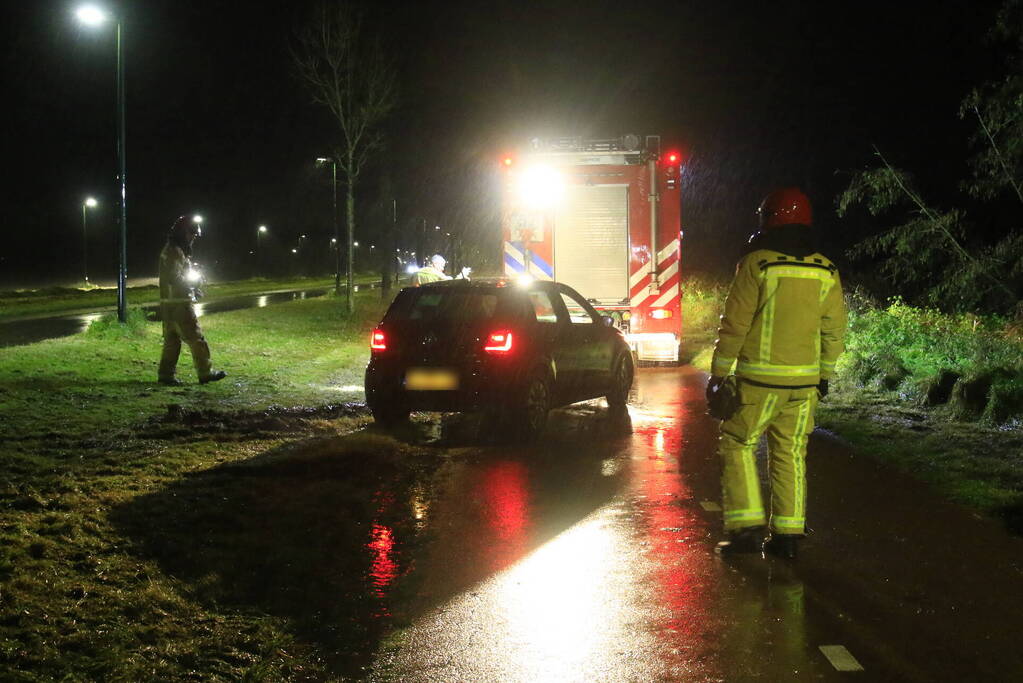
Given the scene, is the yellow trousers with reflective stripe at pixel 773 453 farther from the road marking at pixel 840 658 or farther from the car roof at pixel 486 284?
the car roof at pixel 486 284

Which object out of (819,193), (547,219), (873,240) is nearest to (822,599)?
(547,219)

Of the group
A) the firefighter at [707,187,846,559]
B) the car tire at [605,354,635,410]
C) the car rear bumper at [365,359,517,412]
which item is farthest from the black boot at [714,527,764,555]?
the car tire at [605,354,635,410]

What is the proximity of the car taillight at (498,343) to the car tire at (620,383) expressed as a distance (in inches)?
91.6

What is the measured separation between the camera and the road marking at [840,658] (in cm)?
422

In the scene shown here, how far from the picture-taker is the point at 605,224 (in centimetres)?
1476

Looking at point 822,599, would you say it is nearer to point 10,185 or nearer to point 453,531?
point 453,531

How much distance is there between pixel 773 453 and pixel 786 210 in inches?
52.6

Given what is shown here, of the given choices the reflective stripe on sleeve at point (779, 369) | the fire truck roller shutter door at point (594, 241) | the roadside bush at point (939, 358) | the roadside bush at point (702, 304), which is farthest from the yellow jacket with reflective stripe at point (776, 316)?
the roadside bush at point (702, 304)

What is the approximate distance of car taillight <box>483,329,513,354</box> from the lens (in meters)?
9.57

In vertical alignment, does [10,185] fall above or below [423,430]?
above

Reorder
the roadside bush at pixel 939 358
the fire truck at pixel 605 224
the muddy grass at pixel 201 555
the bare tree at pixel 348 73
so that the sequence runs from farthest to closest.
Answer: the bare tree at pixel 348 73, the fire truck at pixel 605 224, the roadside bush at pixel 939 358, the muddy grass at pixel 201 555

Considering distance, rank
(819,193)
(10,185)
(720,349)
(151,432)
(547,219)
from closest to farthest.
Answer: (720,349) < (151,432) < (547,219) < (819,193) < (10,185)

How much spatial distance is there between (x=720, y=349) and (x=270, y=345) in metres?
14.1

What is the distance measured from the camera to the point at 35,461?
316 inches
